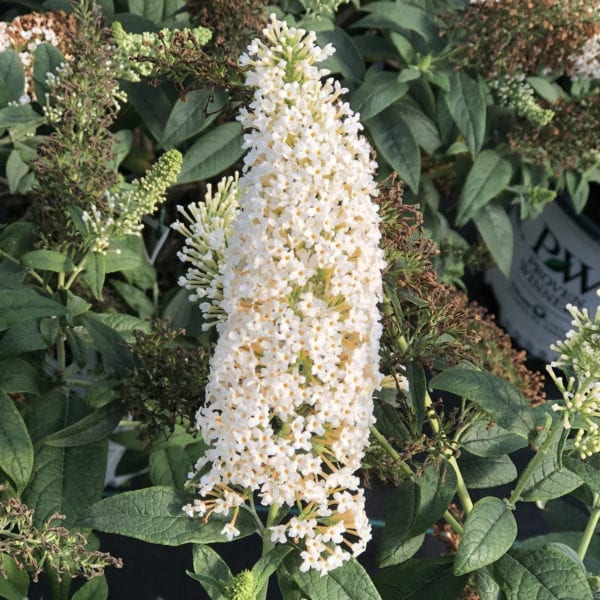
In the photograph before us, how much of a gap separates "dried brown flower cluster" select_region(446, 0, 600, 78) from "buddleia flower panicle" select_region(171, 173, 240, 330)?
0.66 m

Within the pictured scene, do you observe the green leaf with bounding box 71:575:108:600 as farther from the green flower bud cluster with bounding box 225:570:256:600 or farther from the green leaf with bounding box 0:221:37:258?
the green leaf with bounding box 0:221:37:258

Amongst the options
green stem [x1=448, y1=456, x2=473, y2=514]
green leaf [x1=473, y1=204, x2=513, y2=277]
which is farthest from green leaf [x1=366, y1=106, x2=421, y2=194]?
green stem [x1=448, y1=456, x2=473, y2=514]

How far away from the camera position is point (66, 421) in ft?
3.45

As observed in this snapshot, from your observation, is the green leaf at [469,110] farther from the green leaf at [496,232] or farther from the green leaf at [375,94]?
the green leaf at [496,232]

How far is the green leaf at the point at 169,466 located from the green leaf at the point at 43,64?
0.48 m

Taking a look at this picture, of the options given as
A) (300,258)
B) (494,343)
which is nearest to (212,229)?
(300,258)

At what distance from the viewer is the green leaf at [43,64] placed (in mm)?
1140

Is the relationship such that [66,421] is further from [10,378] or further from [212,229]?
[212,229]

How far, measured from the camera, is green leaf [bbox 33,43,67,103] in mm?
1140

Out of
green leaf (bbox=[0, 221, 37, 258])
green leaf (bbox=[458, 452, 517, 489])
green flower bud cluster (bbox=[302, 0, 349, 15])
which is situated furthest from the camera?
green flower bud cluster (bbox=[302, 0, 349, 15])

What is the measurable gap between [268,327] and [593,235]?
1359 millimetres

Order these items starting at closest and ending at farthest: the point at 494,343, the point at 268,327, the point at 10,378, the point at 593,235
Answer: the point at 268,327
the point at 10,378
the point at 494,343
the point at 593,235

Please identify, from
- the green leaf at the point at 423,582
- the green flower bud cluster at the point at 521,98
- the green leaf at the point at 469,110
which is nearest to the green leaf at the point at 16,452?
the green leaf at the point at 423,582

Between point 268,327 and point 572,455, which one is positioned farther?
point 572,455
